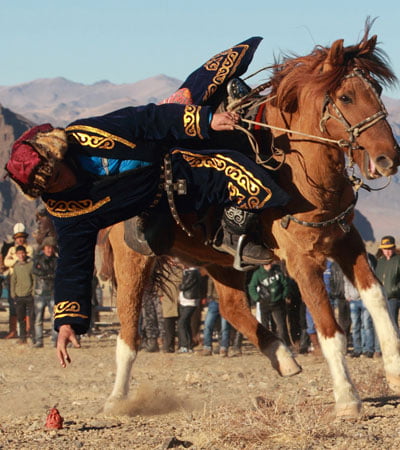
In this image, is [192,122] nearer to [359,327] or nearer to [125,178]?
[125,178]

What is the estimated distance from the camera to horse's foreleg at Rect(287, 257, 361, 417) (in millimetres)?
6316

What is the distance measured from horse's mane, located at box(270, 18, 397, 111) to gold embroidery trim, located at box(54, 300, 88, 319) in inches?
82.6

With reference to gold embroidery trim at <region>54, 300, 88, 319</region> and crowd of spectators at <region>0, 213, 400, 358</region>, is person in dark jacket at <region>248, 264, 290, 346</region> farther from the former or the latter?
gold embroidery trim at <region>54, 300, 88, 319</region>

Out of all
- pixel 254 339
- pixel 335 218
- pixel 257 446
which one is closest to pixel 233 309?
pixel 254 339

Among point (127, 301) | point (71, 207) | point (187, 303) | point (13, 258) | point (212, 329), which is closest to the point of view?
point (71, 207)

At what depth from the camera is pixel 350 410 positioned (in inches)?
248

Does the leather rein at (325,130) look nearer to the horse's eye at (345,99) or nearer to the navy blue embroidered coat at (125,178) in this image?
the horse's eye at (345,99)

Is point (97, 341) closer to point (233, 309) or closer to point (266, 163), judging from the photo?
point (233, 309)

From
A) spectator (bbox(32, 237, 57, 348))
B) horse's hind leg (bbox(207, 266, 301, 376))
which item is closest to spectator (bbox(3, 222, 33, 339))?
spectator (bbox(32, 237, 57, 348))

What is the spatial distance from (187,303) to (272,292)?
1691 mm

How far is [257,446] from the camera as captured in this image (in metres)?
5.64

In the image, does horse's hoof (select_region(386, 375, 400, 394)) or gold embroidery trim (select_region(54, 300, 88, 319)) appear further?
horse's hoof (select_region(386, 375, 400, 394))

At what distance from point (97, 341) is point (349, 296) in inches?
210

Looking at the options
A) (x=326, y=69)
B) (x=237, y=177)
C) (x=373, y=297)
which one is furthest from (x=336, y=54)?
(x=373, y=297)
